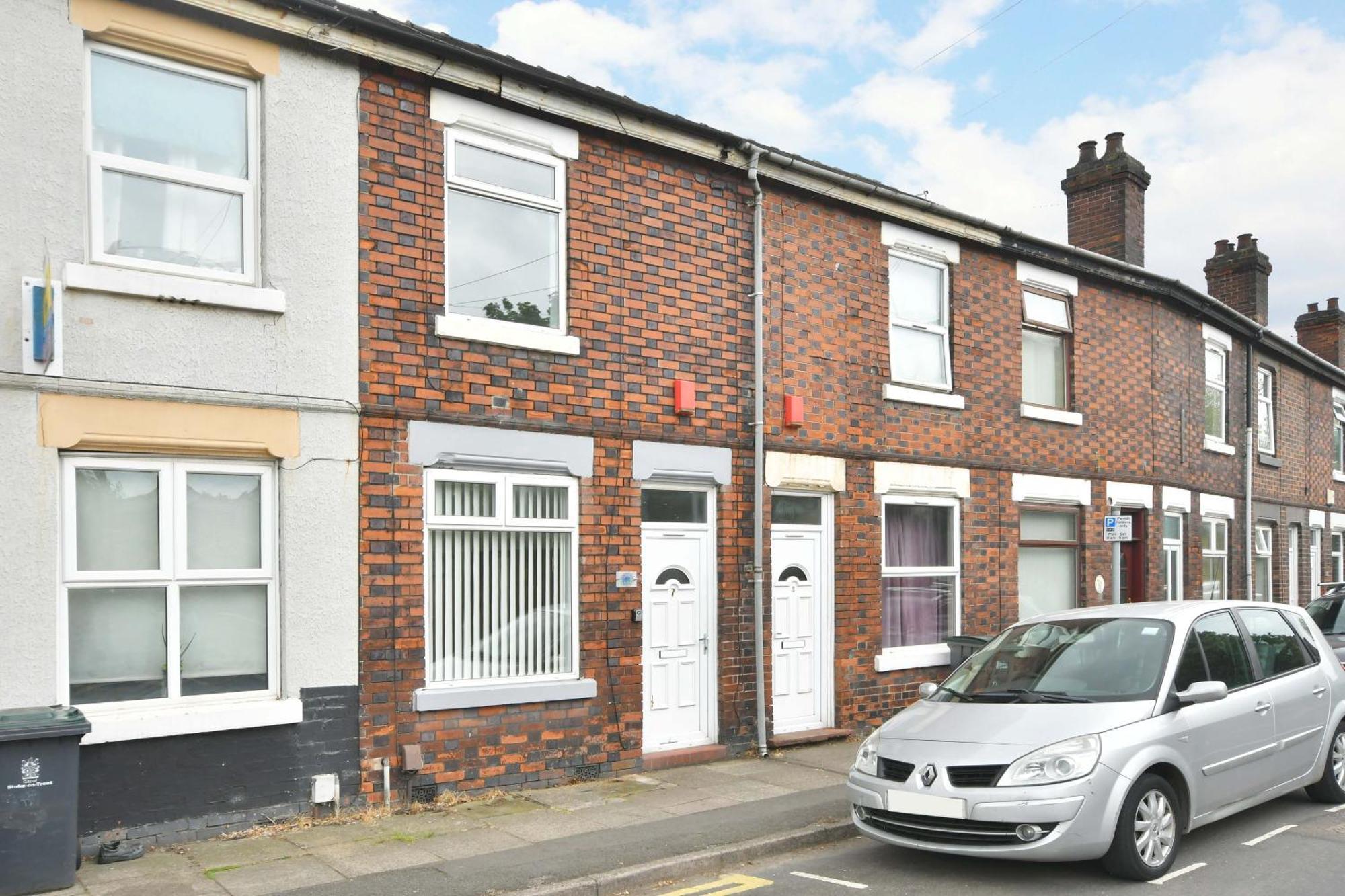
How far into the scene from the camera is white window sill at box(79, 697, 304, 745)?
6988 mm

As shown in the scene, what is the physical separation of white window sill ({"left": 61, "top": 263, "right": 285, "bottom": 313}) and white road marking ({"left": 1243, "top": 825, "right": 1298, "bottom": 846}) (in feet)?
24.3

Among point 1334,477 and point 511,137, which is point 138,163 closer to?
point 511,137

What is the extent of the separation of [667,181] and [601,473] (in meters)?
2.79

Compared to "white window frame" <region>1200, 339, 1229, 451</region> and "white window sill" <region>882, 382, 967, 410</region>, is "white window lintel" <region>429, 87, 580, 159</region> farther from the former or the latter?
"white window frame" <region>1200, 339, 1229, 451</region>

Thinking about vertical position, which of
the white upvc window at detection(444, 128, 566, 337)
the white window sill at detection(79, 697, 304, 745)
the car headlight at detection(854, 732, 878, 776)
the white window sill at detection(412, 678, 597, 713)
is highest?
the white upvc window at detection(444, 128, 566, 337)

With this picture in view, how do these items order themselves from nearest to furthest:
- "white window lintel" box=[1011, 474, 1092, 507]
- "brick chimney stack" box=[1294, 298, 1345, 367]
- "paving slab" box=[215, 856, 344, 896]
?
"paving slab" box=[215, 856, 344, 896] → "white window lintel" box=[1011, 474, 1092, 507] → "brick chimney stack" box=[1294, 298, 1345, 367]

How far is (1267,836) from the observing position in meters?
7.56

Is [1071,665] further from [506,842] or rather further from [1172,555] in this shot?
[1172,555]

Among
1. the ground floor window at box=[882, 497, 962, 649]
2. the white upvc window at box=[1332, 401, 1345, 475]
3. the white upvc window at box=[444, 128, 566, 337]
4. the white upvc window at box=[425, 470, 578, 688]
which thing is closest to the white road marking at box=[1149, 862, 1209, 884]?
the white upvc window at box=[425, 470, 578, 688]

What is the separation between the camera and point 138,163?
7.46 m

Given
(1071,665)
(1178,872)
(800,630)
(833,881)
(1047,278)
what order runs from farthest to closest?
(1047,278)
(800,630)
(1071,665)
(833,881)
(1178,872)

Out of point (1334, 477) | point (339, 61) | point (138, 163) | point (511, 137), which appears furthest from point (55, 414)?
point (1334, 477)

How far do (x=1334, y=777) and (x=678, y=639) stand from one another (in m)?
5.24

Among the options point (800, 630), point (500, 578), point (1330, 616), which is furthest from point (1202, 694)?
point (1330, 616)
